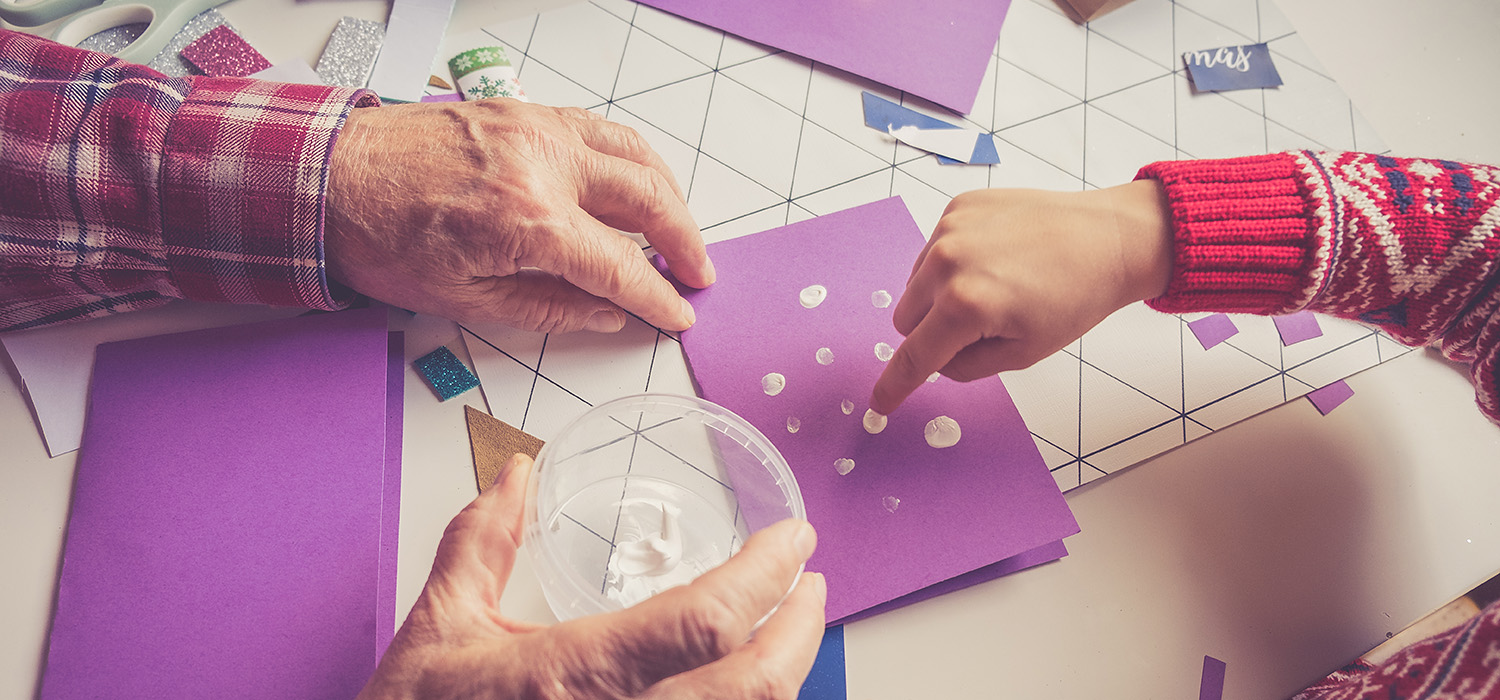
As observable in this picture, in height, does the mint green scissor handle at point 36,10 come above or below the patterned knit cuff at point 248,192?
above

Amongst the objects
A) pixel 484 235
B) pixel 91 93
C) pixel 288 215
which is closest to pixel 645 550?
pixel 484 235

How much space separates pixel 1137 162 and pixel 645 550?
748mm

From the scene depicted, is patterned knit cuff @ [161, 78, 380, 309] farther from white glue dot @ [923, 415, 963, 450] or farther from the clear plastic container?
white glue dot @ [923, 415, 963, 450]

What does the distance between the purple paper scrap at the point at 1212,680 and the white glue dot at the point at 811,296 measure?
0.51 metres

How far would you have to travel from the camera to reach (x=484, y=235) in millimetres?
744

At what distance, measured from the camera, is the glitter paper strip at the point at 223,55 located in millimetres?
938

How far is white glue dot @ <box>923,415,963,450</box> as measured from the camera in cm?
81

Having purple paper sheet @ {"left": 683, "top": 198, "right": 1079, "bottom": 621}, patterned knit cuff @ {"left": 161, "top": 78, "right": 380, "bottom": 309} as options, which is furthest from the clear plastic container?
patterned knit cuff @ {"left": 161, "top": 78, "right": 380, "bottom": 309}

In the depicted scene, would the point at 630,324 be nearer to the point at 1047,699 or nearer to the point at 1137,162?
the point at 1047,699

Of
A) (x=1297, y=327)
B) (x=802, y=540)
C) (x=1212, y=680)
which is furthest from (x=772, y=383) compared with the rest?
(x=1297, y=327)

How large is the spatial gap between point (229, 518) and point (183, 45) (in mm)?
595

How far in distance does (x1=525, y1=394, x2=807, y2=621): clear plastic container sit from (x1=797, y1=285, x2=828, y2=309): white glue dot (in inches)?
7.2

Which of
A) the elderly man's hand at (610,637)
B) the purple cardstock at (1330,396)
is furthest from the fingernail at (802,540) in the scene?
the purple cardstock at (1330,396)

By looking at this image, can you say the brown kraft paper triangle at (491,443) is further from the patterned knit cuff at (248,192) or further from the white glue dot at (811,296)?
the white glue dot at (811,296)
